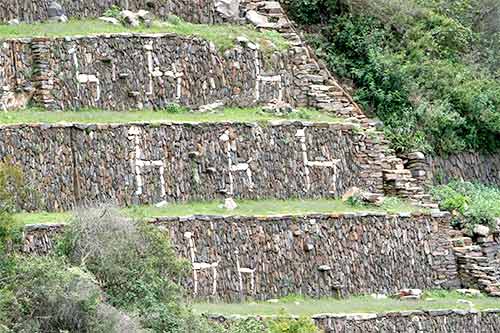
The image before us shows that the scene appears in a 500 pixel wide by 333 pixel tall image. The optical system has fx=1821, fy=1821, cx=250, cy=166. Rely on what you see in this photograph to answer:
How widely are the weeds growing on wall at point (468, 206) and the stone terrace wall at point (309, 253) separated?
6.20 ft

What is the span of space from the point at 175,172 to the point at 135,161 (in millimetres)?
1186

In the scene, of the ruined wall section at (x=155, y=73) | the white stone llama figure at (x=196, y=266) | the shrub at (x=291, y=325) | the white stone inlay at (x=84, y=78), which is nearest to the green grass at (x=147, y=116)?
the ruined wall section at (x=155, y=73)

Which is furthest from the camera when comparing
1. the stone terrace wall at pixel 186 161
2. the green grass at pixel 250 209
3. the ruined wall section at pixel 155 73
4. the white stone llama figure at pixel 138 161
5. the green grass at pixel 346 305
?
the ruined wall section at pixel 155 73

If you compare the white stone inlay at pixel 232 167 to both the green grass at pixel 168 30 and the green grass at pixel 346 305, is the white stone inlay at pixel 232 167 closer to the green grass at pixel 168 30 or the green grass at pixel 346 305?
the green grass at pixel 346 305

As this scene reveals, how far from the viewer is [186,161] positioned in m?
42.6

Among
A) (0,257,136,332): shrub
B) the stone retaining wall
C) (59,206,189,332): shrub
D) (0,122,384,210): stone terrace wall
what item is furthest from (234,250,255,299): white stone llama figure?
(0,257,136,332): shrub

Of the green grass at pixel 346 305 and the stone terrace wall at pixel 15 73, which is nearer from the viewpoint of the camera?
the green grass at pixel 346 305

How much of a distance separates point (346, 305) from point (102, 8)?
10.1m

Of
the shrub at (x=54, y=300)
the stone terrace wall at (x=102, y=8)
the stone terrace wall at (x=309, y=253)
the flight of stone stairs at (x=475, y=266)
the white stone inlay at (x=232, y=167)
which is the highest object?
the stone terrace wall at (x=102, y=8)

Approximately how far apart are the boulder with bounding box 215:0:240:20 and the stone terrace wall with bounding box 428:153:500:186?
7.49 meters

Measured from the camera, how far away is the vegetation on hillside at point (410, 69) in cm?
5138

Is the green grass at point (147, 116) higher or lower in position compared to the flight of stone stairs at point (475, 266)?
higher

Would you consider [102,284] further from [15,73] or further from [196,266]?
[15,73]

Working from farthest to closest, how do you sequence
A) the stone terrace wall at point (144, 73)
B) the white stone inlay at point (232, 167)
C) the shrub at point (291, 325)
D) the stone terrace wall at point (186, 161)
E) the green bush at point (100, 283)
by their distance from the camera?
1. the white stone inlay at point (232, 167)
2. the stone terrace wall at point (144, 73)
3. the stone terrace wall at point (186, 161)
4. the shrub at point (291, 325)
5. the green bush at point (100, 283)
